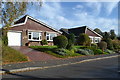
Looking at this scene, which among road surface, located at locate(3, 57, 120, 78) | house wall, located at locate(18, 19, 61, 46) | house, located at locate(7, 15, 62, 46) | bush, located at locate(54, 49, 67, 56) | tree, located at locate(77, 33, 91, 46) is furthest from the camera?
tree, located at locate(77, 33, 91, 46)

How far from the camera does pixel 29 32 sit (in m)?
25.4

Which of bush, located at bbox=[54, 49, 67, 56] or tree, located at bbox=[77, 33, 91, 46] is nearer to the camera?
bush, located at bbox=[54, 49, 67, 56]

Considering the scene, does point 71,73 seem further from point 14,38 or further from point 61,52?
point 14,38

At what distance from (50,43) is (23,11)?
18.6 meters

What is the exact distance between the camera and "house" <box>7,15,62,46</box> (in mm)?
23203

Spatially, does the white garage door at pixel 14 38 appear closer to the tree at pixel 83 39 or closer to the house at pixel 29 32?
the house at pixel 29 32

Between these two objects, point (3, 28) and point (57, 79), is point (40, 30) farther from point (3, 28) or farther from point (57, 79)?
point (57, 79)

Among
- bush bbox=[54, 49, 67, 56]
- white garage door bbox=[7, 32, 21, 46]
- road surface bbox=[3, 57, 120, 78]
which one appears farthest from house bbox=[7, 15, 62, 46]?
road surface bbox=[3, 57, 120, 78]

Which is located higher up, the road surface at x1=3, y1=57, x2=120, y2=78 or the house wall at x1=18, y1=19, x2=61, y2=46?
the house wall at x1=18, y1=19, x2=61, y2=46

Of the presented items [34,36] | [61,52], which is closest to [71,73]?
[61,52]

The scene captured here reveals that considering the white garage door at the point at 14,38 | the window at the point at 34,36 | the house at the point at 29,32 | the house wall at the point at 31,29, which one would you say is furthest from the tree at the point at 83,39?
the white garage door at the point at 14,38

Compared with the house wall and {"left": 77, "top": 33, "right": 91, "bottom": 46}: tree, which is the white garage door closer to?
the house wall

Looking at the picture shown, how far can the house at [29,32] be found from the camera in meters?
23.2

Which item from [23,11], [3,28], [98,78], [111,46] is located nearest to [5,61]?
[3,28]
